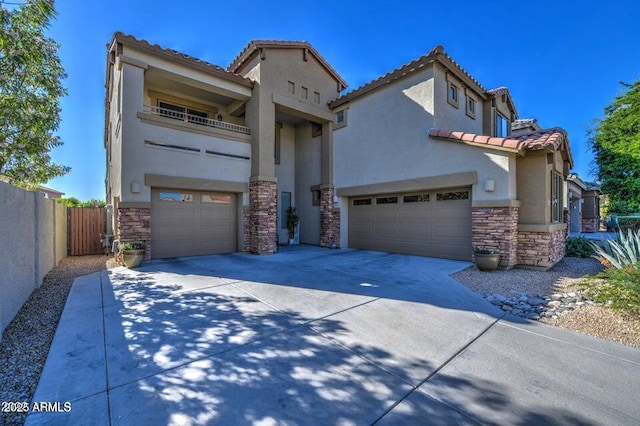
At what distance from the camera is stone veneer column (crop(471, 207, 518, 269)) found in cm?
820

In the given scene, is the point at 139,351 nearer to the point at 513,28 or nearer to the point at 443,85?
the point at 443,85

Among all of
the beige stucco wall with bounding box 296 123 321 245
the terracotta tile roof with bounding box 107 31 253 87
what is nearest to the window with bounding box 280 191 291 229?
the beige stucco wall with bounding box 296 123 321 245

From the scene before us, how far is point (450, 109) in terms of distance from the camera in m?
10.6

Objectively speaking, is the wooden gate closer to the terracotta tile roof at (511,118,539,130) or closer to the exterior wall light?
the exterior wall light

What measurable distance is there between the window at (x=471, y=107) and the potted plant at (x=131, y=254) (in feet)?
43.2

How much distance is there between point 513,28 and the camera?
11602mm

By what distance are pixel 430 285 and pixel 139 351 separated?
559 centimetres

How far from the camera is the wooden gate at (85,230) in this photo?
38.2 feet

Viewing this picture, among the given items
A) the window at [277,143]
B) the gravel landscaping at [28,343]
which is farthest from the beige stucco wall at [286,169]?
the gravel landscaping at [28,343]

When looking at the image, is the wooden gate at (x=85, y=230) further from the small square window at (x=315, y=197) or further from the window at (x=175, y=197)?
the small square window at (x=315, y=197)

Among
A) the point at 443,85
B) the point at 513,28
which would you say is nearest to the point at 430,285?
the point at 443,85

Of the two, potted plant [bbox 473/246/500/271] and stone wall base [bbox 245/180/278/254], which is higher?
stone wall base [bbox 245/180/278/254]

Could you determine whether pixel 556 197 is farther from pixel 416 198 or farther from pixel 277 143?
pixel 277 143

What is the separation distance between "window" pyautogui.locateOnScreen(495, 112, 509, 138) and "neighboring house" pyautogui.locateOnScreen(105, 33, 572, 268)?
10 centimetres
